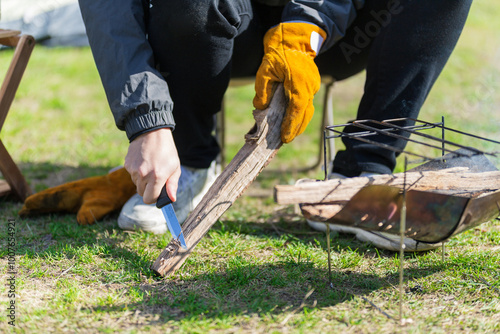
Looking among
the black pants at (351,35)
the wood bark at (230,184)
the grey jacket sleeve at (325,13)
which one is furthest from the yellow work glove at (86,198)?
the grey jacket sleeve at (325,13)

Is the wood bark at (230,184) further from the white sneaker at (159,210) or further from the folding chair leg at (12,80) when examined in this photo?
the folding chair leg at (12,80)

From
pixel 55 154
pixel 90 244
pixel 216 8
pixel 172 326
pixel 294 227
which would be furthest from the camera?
pixel 55 154

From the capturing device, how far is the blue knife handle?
142 centimetres

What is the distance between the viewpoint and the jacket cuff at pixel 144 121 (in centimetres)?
140

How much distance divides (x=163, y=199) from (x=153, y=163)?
120 millimetres

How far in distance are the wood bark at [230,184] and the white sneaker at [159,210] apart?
1.15 ft

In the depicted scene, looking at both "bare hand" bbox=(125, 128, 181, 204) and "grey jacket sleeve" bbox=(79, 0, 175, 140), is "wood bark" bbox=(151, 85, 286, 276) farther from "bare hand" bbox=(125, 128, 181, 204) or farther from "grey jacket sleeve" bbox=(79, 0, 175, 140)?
"grey jacket sleeve" bbox=(79, 0, 175, 140)

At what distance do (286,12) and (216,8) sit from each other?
0.79ft

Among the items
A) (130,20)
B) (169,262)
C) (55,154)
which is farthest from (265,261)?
(55,154)

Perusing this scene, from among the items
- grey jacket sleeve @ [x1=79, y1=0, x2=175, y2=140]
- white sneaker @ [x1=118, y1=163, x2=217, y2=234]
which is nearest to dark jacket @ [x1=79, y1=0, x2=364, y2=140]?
grey jacket sleeve @ [x1=79, y1=0, x2=175, y2=140]

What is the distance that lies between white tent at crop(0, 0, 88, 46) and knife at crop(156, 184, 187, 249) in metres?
3.81

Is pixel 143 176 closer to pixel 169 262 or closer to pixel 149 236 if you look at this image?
pixel 169 262

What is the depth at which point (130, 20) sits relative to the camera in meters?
1.51

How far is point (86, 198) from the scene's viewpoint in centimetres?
202
